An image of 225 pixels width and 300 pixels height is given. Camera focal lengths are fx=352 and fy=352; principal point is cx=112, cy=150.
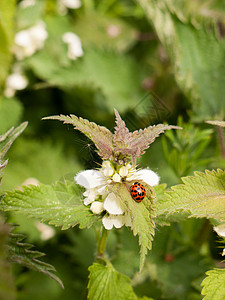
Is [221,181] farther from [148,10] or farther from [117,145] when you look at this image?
[148,10]

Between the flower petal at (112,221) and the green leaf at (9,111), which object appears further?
the green leaf at (9,111)

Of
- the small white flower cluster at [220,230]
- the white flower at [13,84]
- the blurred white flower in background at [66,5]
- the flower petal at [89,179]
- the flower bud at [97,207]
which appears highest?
the blurred white flower in background at [66,5]

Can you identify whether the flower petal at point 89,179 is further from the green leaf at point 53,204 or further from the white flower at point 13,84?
the white flower at point 13,84

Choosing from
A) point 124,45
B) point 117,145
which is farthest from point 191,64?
point 117,145

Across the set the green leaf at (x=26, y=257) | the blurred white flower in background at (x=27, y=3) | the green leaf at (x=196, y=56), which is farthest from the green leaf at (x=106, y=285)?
the blurred white flower in background at (x=27, y=3)

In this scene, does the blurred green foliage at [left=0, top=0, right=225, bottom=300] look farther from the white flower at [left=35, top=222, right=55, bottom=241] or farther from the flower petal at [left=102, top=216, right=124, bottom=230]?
the flower petal at [left=102, top=216, right=124, bottom=230]

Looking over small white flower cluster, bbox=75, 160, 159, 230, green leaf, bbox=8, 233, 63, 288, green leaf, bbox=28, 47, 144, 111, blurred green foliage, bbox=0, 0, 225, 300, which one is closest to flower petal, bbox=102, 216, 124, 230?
small white flower cluster, bbox=75, 160, 159, 230
